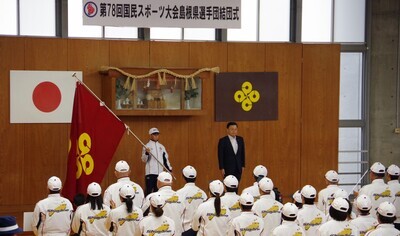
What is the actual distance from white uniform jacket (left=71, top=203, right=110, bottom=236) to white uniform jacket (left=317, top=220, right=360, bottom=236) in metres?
2.64

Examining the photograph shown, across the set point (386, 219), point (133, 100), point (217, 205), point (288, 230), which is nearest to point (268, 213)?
point (217, 205)

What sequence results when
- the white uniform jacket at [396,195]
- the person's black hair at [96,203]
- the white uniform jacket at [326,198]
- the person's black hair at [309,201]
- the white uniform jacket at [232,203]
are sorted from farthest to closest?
the white uniform jacket at [396,195]
the white uniform jacket at [326,198]
the white uniform jacket at [232,203]
the person's black hair at [96,203]
the person's black hair at [309,201]

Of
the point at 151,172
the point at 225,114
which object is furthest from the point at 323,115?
the point at 151,172

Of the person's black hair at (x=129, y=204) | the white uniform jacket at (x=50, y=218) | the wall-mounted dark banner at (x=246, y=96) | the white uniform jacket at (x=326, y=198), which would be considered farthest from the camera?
the wall-mounted dark banner at (x=246, y=96)

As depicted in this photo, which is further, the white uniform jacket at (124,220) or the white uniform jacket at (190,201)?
the white uniform jacket at (190,201)

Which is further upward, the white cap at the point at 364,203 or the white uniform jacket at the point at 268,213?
the white cap at the point at 364,203

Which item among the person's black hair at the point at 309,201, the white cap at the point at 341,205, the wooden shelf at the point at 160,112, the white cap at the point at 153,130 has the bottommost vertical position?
the person's black hair at the point at 309,201

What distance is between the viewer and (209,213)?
8.44 m

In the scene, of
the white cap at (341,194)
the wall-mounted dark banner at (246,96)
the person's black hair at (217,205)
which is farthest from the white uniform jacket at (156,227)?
the wall-mounted dark banner at (246,96)

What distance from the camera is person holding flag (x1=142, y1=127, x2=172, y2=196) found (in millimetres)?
12438

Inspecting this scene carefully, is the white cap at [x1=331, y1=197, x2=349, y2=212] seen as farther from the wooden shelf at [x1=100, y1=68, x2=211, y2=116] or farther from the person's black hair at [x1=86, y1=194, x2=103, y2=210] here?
the wooden shelf at [x1=100, y1=68, x2=211, y2=116]

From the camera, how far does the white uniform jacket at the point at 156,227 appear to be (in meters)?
7.34

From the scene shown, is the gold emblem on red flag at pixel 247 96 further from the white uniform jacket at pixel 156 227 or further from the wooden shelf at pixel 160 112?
the white uniform jacket at pixel 156 227

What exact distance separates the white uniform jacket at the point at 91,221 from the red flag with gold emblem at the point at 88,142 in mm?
2165
